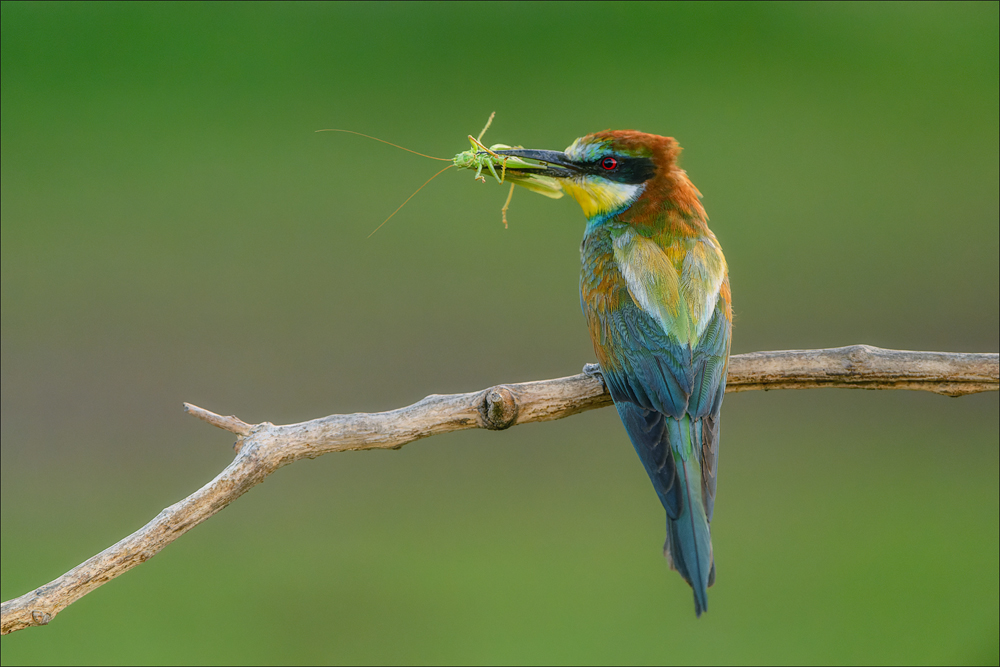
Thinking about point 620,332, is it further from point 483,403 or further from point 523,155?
point 523,155

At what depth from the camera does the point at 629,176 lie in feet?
5.27

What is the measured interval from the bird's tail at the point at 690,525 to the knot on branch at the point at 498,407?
0.84 ft

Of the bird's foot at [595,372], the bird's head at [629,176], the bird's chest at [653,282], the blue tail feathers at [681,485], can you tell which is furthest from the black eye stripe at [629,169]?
the blue tail feathers at [681,485]

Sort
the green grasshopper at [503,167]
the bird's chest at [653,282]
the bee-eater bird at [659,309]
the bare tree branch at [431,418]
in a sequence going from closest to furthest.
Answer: the bare tree branch at [431,418] < the bee-eater bird at [659,309] < the bird's chest at [653,282] < the green grasshopper at [503,167]

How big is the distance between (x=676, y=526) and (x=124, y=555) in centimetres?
79

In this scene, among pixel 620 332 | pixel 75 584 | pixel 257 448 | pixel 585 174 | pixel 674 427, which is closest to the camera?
pixel 75 584

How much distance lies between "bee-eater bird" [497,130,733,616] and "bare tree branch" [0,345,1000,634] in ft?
0.30

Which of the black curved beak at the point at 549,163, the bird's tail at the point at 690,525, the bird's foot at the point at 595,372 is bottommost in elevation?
the bird's tail at the point at 690,525

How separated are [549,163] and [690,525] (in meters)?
0.78

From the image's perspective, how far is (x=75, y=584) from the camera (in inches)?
40.6

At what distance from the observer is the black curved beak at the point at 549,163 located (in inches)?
64.7

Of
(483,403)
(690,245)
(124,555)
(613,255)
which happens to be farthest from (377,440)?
(690,245)

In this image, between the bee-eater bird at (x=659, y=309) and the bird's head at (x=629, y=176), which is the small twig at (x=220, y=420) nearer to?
the bee-eater bird at (x=659, y=309)

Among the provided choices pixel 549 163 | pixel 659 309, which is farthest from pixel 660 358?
pixel 549 163
